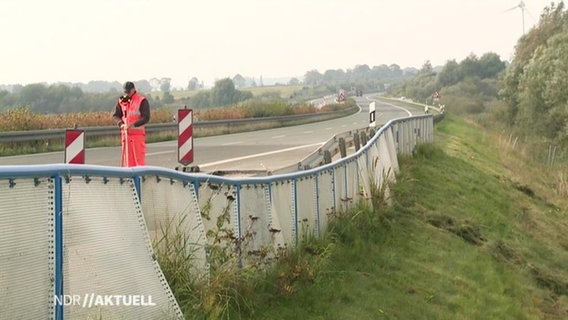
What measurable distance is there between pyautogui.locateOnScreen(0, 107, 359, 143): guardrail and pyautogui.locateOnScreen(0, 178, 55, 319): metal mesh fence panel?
17.5 metres

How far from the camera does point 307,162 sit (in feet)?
38.4

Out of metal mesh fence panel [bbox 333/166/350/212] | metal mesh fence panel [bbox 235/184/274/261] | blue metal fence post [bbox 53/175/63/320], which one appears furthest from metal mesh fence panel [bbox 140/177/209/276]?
metal mesh fence panel [bbox 333/166/350/212]

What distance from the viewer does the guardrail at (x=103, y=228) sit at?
4.09 m

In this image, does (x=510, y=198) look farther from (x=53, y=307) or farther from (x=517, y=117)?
(x=517, y=117)

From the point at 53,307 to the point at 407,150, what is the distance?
61.3 ft

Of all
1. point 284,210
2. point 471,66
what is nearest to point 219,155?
point 284,210

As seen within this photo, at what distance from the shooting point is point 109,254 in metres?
4.68

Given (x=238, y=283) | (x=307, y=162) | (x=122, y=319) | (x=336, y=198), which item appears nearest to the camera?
(x=122, y=319)

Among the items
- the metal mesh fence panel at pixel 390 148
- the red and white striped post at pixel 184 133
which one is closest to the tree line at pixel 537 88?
the metal mesh fence panel at pixel 390 148

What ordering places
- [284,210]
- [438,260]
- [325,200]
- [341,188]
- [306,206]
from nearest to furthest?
[284,210] < [306,206] < [325,200] < [341,188] < [438,260]

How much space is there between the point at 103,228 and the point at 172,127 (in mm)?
25601

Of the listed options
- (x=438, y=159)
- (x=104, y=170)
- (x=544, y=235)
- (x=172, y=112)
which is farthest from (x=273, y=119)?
(x=104, y=170)

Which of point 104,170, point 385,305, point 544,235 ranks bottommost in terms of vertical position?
point 544,235

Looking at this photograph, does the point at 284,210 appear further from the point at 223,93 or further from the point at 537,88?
the point at 223,93
